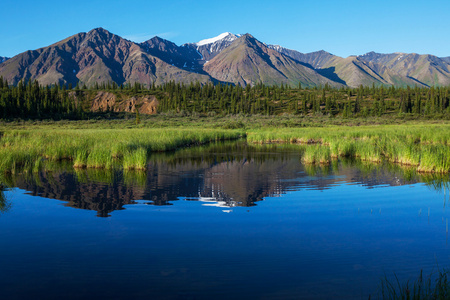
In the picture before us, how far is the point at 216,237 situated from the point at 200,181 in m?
8.30

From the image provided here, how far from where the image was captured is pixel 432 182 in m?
16.2

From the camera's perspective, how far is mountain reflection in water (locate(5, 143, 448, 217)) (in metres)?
13.4

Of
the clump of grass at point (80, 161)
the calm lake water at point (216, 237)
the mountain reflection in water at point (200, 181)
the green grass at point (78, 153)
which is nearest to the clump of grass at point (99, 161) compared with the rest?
the green grass at point (78, 153)

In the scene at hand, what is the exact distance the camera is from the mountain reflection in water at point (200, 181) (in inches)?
528

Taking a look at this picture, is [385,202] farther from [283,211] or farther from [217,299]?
[217,299]

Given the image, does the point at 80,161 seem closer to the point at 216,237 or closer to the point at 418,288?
the point at 216,237

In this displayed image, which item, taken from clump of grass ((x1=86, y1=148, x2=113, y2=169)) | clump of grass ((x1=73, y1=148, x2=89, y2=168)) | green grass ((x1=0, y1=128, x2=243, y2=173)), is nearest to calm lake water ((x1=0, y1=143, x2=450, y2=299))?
green grass ((x1=0, y1=128, x2=243, y2=173))

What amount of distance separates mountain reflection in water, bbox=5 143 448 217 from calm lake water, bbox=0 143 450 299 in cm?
11

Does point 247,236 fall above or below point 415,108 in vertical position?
below

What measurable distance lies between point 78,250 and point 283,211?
20.0ft

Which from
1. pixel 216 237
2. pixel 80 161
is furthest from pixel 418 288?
pixel 80 161

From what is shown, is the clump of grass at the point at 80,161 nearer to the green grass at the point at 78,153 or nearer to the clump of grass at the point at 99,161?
the green grass at the point at 78,153

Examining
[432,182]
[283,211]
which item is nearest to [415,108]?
[432,182]

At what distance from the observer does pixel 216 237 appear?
8.98 metres
